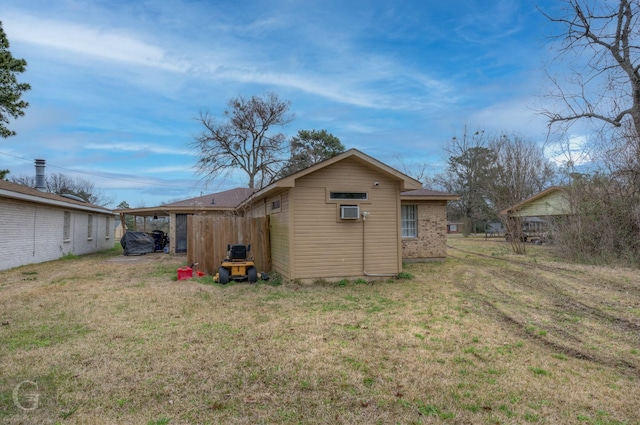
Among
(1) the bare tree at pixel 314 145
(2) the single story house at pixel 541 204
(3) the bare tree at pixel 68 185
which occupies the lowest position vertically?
(2) the single story house at pixel 541 204

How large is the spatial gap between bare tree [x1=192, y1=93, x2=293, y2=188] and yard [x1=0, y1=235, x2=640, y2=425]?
20449 mm

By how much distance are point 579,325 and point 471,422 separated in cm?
375

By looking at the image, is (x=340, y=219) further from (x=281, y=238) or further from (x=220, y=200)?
(x=220, y=200)

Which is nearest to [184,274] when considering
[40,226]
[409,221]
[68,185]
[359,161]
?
[359,161]

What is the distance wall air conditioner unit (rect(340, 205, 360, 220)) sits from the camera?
8578 millimetres

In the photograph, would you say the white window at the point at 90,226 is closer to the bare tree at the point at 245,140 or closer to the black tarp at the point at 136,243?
the black tarp at the point at 136,243

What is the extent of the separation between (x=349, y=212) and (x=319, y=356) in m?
5.00

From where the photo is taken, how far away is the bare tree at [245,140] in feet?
89.2

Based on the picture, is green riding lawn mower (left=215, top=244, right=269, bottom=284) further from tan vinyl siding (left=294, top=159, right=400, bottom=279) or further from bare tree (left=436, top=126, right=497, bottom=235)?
bare tree (left=436, top=126, right=497, bottom=235)

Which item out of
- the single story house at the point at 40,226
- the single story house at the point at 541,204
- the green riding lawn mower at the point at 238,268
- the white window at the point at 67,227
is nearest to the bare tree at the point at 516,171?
the single story house at the point at 541,204

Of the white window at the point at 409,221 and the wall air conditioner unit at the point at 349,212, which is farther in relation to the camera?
the white window at the point at 409,221

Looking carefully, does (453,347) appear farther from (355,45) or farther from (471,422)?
(355,45)

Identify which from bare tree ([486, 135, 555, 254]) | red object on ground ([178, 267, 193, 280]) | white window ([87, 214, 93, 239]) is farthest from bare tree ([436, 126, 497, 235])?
white window ([87, 214, 93, 239])

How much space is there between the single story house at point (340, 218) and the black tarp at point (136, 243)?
10610mm
